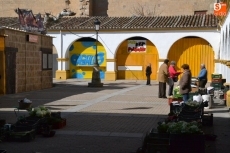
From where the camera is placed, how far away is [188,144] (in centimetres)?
759

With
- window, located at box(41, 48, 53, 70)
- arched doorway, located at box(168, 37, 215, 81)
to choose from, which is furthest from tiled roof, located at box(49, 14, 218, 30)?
window, located at box(41, 48, 53, 70)

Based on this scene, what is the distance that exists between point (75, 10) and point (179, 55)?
694 inches

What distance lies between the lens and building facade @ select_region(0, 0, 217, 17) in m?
46.5

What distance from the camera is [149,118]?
12.9m

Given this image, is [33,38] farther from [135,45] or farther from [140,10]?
[140,10]

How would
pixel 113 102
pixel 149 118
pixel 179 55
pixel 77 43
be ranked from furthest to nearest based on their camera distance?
pixel 77 43 < pixel 179 55 < pixel 113 102 < pixel 149 118

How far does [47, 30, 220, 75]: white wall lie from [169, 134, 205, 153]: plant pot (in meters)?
25.2

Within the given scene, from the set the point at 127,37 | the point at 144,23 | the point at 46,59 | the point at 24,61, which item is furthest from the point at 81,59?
the point at 24,61

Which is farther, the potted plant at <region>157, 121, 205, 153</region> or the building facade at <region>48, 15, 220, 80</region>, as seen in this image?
the building facade at <region>48, 15, 220, 80</region>

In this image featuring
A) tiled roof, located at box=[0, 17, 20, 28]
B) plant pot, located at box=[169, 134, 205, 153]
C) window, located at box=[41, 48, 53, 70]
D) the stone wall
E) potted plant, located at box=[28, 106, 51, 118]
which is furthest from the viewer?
tiled roof, located at box=[0, 17, 20, 28]

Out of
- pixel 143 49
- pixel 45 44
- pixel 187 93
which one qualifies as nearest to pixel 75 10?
pixel 143 49

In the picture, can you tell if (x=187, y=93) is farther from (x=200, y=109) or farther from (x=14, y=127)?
(x=14, y=127)

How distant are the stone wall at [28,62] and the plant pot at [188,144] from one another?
13.8m

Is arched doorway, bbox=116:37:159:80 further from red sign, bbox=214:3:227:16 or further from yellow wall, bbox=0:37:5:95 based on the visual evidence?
yellow wall, bbox=0:37:5:95
